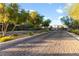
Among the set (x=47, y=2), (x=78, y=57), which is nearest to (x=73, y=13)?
(x=47, y=2)

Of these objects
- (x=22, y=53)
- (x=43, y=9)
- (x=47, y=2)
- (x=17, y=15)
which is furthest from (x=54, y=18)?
(x=17, y=15)

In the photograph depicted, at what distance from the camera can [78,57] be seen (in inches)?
468

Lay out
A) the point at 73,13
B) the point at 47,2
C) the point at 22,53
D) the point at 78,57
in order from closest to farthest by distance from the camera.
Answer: the point at 78,57
the point at 22,53
the point at 47,2
the point at 73,13

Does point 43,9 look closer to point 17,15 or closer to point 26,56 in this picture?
point 26,56

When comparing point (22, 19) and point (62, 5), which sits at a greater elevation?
point (62, 5)

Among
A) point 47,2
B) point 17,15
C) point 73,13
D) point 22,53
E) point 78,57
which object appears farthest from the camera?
point 17,15

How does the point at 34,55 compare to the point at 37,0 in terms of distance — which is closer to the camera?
the point at 34,55

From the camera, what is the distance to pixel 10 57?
12094mm

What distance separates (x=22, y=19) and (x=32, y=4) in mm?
8356

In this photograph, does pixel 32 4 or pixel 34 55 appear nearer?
pixel 34 55

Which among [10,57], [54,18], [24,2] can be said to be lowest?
[10,57]

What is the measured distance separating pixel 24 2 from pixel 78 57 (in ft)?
17.8

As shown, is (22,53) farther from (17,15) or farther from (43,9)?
(17,15)

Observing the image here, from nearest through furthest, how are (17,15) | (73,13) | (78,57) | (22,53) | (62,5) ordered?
1. (78,57)
2. (22,53)
3. (62,5)
4. (73,13)
5. (17,15)
